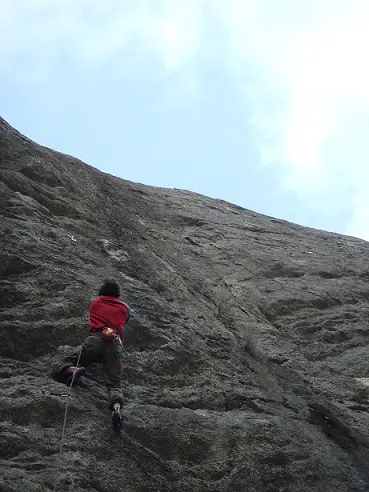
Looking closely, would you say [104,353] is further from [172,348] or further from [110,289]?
[172,348]

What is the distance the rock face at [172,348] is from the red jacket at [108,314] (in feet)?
1.62

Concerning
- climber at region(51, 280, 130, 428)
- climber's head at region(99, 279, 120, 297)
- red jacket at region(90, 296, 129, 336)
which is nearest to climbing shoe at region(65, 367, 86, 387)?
climber at region(51, 280, 130, 428)

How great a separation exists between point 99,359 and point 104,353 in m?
0.10

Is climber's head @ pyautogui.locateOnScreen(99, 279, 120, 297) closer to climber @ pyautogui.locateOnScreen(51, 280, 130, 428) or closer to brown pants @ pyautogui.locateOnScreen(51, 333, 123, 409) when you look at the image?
climber @ pyautogui.locateOnScreen(51, 280, 130, 428)

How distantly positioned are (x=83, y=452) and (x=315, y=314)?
286 inches

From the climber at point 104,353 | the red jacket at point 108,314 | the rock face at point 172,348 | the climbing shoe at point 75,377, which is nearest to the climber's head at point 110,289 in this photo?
the red jacket at point 108,314

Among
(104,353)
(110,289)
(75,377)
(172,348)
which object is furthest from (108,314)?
(172,348)

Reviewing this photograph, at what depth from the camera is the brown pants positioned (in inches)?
320

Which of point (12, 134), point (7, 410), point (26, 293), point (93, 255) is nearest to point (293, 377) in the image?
point (93, 255)

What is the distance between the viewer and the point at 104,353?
8320 mm

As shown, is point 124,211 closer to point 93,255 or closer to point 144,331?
point 93,255

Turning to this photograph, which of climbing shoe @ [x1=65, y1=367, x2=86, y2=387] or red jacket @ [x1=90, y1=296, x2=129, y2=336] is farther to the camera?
red jacket @ [x1=90, y1=296, x2=129, y2=336]

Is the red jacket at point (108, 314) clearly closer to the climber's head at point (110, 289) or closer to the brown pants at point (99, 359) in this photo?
the climber's head at point (110, 289)

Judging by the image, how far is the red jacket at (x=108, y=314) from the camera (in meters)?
8.65
